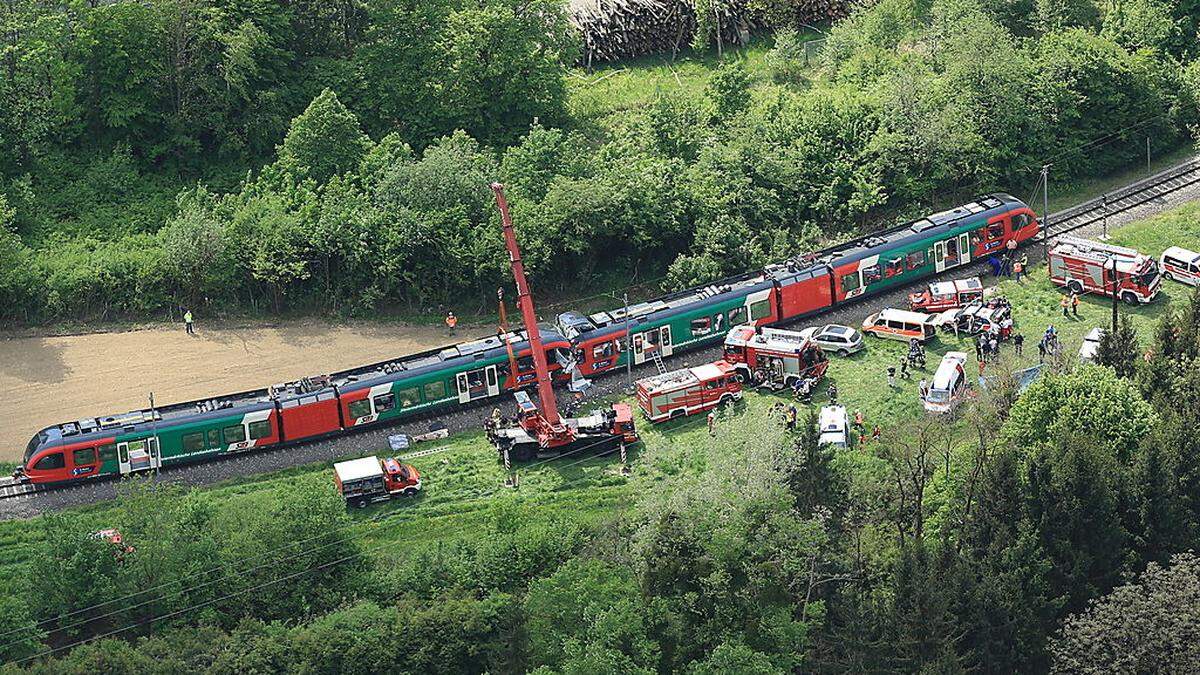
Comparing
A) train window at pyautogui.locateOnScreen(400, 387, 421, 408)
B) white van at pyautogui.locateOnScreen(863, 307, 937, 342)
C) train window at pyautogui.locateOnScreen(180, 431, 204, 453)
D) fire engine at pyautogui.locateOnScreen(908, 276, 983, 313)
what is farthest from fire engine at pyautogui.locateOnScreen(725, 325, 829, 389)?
train window at pyautogui.locateOnScreen(180, 431, 204, 453)

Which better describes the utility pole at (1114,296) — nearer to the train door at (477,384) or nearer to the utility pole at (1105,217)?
the utility pole at (1105,217)

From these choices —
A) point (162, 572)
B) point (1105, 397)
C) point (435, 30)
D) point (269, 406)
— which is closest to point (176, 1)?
point (435, 30)

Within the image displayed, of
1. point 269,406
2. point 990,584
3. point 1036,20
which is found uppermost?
point 1036,20

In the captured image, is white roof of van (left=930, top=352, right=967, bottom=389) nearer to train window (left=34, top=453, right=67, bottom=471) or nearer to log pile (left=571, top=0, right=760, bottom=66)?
log pile (left=571, top=0, right=760, bottom=66)

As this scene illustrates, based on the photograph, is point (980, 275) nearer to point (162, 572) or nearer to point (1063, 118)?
point (1063, 118)

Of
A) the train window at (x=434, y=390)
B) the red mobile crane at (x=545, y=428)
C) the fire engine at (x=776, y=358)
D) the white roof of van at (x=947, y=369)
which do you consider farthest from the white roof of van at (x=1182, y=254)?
the train window at (x=434, y=390)

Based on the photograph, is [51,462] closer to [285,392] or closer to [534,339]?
[285,392]
